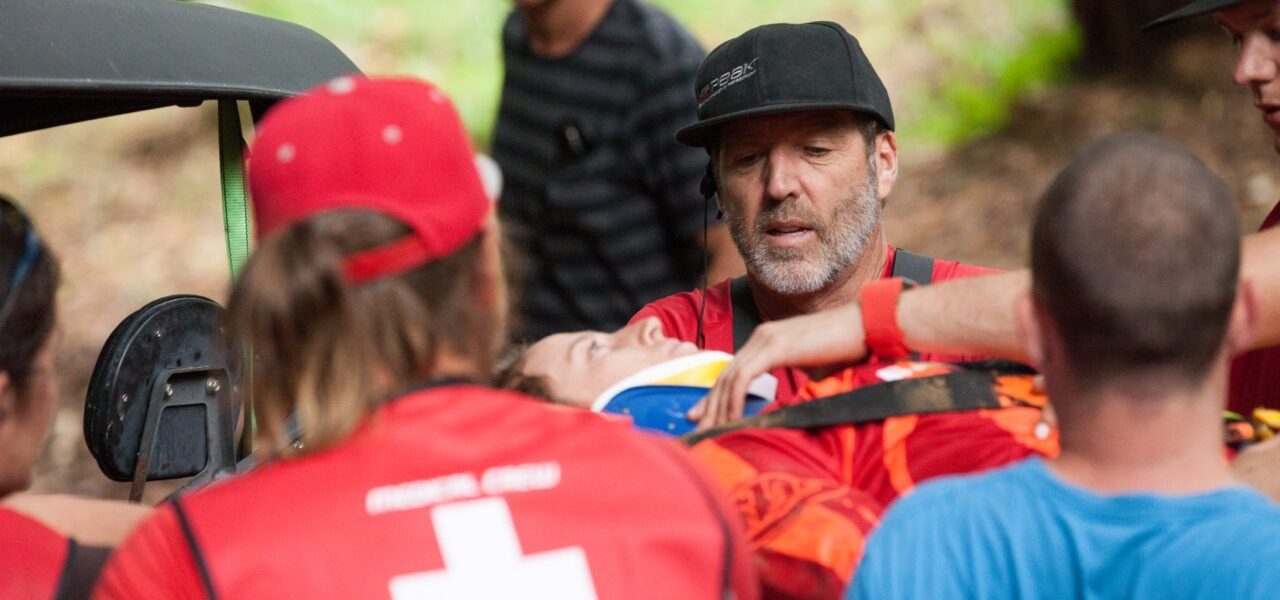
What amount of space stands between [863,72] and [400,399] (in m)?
2.04

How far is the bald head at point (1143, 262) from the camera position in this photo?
164 centimetres

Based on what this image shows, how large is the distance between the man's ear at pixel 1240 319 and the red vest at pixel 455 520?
0.60m

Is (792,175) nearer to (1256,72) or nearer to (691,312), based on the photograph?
(691,312)

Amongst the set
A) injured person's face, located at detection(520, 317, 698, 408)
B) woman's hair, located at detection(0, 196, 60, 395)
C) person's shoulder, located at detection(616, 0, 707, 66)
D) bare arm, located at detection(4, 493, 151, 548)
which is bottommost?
injured person's face, located at detection(520, 317, 698, 408)

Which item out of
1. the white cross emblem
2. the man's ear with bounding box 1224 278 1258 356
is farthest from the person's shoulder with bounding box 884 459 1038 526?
the white cross emblem

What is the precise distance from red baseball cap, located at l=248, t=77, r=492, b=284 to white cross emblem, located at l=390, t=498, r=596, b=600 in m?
0.29

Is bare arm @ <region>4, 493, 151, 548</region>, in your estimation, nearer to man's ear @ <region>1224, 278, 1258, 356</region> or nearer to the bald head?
the bald head

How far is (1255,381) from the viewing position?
316cm

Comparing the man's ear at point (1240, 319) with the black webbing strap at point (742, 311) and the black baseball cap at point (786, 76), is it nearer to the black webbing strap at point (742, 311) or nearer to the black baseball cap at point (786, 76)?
the black baseball cap at point (786, 76)

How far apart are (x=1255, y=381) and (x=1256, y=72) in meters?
0.63

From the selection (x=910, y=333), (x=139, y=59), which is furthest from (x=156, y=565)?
(x=910, y=333)

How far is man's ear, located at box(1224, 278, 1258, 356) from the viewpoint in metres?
1.71

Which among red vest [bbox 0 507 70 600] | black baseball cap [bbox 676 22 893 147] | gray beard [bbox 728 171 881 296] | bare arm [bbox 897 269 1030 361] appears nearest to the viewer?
red vest [bbox 0 507 70 600]

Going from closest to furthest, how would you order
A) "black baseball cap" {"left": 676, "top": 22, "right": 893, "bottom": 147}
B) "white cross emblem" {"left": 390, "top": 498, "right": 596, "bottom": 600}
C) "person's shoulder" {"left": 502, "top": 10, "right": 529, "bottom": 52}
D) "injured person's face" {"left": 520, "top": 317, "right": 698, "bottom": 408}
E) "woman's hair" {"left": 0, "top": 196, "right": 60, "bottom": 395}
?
1. "white cross emblem" {"left": 390, "top": 498, "right": 596, "bottom": 600}
2. "woman's hair" {"left": 0, "top": 196, "right": 60, "bottom": 395}
3. "injured person's face" {"left": 520, "top": 317, "right": 698, "bottom": 408}
4. "black baseball cap" {"left": 676, "top": 22, "right": 893, "bottom": 147}
5. "person's shoulder" {"left": 502, "top": 10, "right": 529, "bottom": 52}
